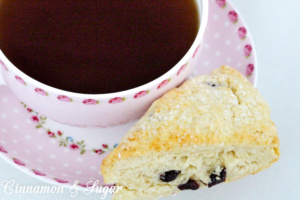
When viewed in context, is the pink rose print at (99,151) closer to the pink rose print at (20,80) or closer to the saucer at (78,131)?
the saucer at (78,131)

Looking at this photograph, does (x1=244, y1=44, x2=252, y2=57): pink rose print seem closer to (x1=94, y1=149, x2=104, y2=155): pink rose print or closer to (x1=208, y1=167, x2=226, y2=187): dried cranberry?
(x1=208, y1=167, x2=226, y2=187): dried cranberry

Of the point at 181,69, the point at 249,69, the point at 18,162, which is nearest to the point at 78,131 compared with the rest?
the point at 18,162

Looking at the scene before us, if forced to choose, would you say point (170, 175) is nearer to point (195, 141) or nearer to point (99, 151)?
point (195, 141)

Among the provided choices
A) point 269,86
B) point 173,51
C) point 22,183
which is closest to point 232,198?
point 269,86

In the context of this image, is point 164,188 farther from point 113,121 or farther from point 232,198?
point 232,198

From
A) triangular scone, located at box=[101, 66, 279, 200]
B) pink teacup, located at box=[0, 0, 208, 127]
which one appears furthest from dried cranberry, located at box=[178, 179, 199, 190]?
pink teacup, located at box=[0, 0, 208, 127]

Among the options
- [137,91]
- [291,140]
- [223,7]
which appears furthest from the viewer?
[291,140]
